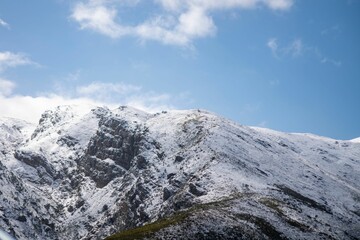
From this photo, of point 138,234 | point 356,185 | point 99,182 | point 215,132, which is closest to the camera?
point 138,234

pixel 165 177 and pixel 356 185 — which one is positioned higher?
pixel 356 185

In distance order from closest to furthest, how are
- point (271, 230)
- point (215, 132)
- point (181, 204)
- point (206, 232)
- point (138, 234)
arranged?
1. point (138, 234)
2. point (206, 232)
3. point (271, 230)
4. point (181, 204)
5. point (215, 132)

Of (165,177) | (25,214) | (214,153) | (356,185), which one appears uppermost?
(356,185)

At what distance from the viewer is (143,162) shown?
169m

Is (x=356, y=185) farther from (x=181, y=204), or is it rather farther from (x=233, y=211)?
(x=233, y=211)

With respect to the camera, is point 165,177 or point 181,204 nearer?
point 181,204

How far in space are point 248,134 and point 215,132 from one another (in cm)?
2876

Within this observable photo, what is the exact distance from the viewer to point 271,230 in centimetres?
6981

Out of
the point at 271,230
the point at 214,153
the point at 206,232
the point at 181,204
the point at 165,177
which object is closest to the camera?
the point at 206,232

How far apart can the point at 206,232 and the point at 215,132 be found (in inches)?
4120

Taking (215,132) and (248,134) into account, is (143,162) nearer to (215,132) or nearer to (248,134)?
(215,132)

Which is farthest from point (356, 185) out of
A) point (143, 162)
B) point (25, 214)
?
point (25, 214)

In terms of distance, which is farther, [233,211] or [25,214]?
[25,214]

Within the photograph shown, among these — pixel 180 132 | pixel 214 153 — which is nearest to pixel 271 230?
pixel 214 153
